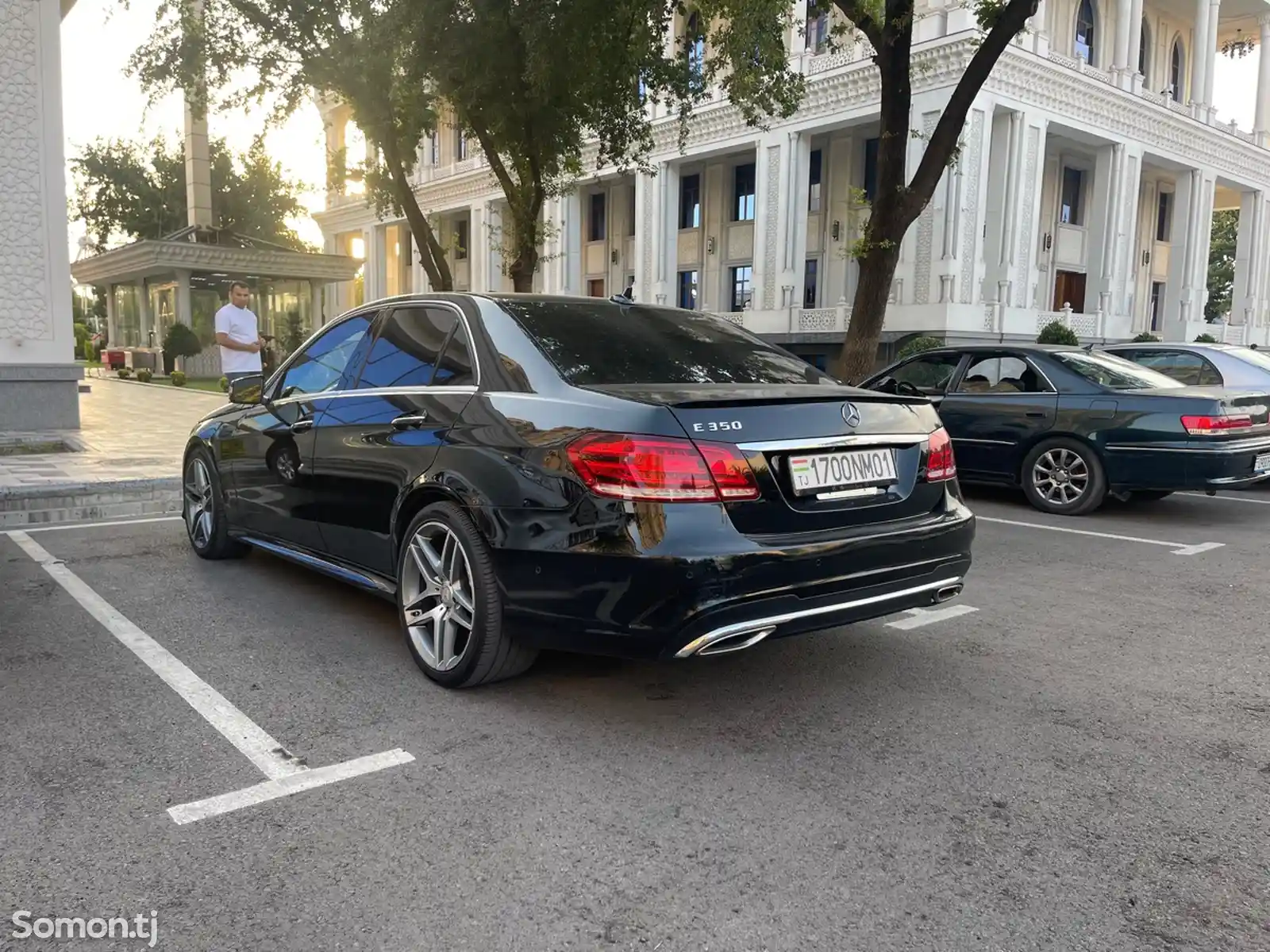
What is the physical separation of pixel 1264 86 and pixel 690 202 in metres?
21.1

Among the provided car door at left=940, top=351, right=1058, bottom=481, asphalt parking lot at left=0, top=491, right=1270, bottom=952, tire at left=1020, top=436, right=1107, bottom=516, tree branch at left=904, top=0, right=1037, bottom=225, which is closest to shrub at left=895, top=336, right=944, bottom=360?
tree branch at left=904, top=0, right=1037, bottom=225

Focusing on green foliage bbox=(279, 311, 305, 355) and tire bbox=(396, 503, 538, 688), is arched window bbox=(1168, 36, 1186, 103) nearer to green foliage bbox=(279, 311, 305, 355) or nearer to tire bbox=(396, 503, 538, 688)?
green foliage bbox=(279, 311, 305, 355)

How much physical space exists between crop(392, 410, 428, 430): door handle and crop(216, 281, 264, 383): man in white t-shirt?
21.3 ft

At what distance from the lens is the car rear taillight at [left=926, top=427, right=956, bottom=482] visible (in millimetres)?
3861

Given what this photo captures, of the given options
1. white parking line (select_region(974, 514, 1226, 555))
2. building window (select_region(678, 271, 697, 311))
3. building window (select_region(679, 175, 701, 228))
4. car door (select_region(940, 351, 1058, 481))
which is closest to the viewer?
white parking line (select_region(974, 514, 1226, 555))

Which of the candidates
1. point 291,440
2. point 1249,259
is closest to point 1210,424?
point 291,440

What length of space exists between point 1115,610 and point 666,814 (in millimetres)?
3473

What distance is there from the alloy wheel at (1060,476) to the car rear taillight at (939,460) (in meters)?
4.89

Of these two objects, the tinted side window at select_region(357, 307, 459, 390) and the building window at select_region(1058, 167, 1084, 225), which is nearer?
the tinted side window at select_region(357, 307, 459, 390)

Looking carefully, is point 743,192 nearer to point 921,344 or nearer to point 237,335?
point 921,344

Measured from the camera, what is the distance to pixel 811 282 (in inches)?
1271

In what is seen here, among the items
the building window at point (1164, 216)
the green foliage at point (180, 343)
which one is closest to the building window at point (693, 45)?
the green foliage at point (180, 343)

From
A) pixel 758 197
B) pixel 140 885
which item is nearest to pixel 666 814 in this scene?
pixel 140 885

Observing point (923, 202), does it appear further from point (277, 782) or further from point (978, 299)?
point (978, 299)
